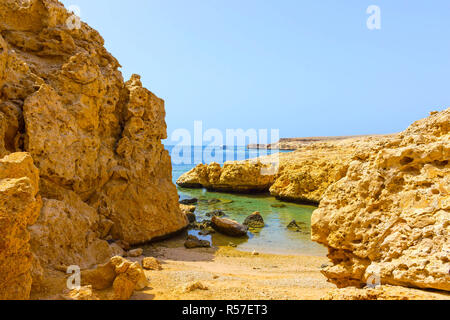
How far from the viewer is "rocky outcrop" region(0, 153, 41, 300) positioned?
3.91 meters

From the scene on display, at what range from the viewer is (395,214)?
454 centimetres

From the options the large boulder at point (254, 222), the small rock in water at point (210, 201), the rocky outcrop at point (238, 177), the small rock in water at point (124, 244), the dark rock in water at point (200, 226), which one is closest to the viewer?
the small rock in water at point (124, 244)

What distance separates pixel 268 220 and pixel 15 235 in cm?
1671

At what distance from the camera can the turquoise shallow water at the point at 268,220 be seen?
45.0 ft

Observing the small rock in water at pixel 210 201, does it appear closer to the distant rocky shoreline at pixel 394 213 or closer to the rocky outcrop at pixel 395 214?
the distant rocky shoreline at pixel 394 213

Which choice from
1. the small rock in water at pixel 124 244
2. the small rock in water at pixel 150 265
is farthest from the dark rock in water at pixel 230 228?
the small rock in water at pixel 150 265

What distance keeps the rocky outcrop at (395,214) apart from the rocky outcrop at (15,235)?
480 centimetres

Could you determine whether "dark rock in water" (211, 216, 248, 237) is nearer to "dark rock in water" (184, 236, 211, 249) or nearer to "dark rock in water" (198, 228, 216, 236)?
"dark rock in water" (198, 228, 216, 236)

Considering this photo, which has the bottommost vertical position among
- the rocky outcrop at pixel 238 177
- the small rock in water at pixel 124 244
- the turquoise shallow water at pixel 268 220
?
the turquoise shallow water at pixel 268 220

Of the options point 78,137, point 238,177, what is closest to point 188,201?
point 238,177

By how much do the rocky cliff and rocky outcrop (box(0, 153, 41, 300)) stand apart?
951mm

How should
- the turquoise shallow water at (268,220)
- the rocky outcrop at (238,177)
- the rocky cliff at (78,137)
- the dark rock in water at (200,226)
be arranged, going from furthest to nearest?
1. the rocky outcrop at (238,177)
2. the dark rock in water at (200,226)
3. the turquoise shallow water at (268,220)
4. the rocky cliff at (78,137)

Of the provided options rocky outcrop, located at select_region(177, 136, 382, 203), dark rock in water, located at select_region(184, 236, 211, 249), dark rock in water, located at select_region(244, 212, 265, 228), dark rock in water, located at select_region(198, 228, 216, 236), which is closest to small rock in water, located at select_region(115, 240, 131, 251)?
dark rock in water, located at select_region(184, 236, 211, 249)
